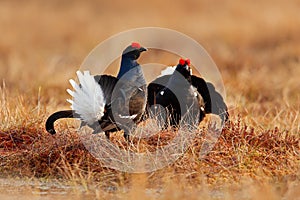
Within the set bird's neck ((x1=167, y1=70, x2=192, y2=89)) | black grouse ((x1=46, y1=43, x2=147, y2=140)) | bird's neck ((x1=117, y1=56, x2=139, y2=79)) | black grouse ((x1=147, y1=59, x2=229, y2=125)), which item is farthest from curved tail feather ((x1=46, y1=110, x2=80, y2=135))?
bird's neck ((x1=167, y1=70, x2=192, y2=89))

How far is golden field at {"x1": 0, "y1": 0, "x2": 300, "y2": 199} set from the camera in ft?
18.0

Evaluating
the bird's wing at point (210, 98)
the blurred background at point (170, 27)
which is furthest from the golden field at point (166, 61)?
the bird's wing at point (210, 98)

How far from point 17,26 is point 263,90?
8.25 metres

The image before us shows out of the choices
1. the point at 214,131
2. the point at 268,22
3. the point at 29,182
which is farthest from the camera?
the point at 268,22

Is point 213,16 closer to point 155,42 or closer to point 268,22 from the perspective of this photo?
point 268,22

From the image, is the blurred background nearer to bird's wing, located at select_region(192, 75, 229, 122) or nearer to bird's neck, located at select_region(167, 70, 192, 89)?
bird's wing, located at select_region(192, 75, 229, 122)

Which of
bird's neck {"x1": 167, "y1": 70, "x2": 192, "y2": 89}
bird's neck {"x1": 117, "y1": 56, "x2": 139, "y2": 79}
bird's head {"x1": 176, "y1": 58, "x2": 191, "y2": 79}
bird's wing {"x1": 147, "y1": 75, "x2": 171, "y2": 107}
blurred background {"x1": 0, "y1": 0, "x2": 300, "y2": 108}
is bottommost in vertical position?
blurred background {"x1": 0, "y1": 0, "x2": 300, "y2": 108}

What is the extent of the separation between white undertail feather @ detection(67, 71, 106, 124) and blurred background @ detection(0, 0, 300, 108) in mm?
3133

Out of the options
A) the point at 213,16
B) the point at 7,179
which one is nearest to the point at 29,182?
the point at 7,179

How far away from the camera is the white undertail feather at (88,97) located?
6008 millimetres

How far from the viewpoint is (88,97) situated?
19.7 ft

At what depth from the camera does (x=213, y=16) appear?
17359 millimetres

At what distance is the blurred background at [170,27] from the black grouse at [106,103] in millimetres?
2900

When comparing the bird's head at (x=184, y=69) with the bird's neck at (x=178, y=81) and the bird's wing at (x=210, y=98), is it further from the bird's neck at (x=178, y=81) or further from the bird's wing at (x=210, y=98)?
the bird's wing at (x=210, y=98)
